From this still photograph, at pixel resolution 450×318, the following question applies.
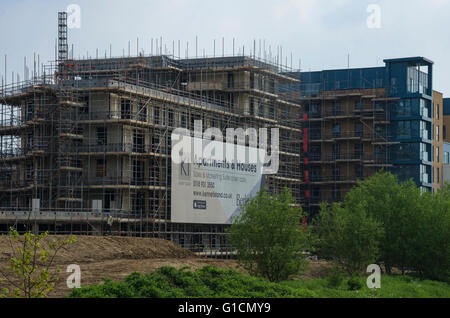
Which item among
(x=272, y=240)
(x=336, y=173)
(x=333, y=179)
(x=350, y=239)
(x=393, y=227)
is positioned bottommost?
(x=350, y=239)

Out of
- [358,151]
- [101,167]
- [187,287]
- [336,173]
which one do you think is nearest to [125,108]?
[101,167]

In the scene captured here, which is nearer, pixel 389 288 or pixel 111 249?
pixel 389 288

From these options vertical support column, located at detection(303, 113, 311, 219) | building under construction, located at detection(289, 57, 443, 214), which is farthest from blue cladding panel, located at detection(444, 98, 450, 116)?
vertical support column, located at detection(303, 113, 311, 219)

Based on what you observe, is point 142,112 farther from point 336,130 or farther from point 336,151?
point 336,130

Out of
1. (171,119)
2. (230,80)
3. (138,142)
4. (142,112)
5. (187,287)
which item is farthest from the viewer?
(230,80)

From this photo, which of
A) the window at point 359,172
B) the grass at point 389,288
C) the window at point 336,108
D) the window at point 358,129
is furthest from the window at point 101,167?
the window at point 358,129

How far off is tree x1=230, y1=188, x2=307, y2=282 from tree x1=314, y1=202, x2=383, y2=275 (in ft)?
26.9

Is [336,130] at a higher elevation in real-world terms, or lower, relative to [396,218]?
higher

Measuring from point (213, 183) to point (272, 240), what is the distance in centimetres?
2599

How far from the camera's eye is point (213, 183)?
71.9m

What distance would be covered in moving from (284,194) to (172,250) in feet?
54.0
